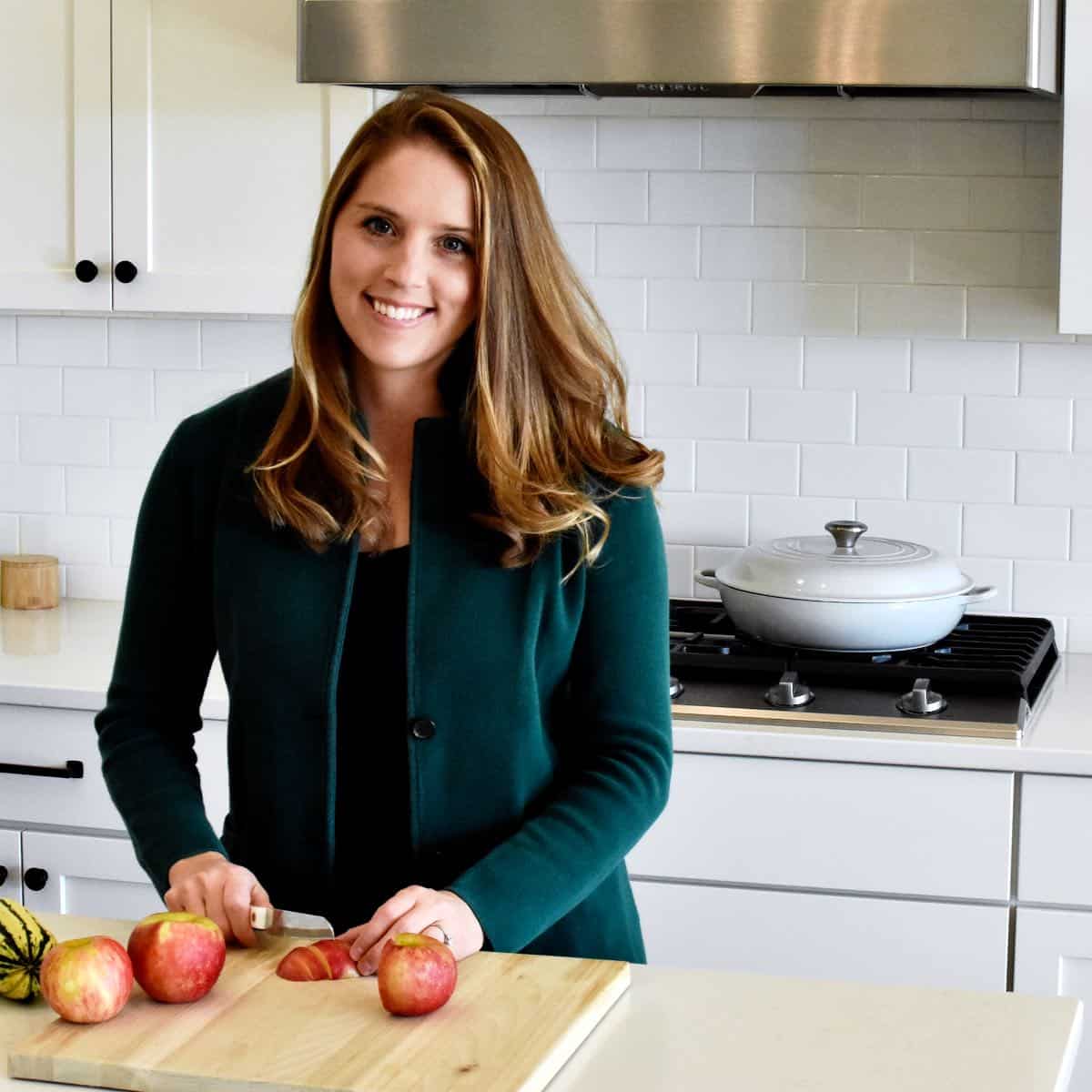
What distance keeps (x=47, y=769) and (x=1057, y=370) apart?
6.04 feet

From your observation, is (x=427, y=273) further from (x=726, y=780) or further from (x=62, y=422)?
(x=62, y=422)

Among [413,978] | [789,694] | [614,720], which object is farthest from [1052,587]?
[413,978]

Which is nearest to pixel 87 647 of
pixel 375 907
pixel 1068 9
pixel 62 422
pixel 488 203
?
pixel 62 422

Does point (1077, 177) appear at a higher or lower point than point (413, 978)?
higher

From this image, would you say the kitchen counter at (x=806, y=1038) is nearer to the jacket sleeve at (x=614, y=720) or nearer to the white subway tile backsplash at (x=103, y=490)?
the jacket sleeve at (x=614, y=720)

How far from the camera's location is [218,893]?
1537mm

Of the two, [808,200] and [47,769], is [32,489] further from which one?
[808,200]

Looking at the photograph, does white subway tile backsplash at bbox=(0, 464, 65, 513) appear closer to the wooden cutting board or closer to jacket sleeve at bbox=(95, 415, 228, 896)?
jacket sleeve at bbox=(95, 415, 228, 896)

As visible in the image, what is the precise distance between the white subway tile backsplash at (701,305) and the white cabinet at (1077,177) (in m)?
0.66

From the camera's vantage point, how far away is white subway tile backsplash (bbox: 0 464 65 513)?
3459 millimetres

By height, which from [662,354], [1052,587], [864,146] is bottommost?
[1052,587]

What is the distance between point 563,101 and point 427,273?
5.21 feet

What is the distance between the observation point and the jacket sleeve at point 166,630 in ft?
5.80

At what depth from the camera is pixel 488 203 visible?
1.65m
